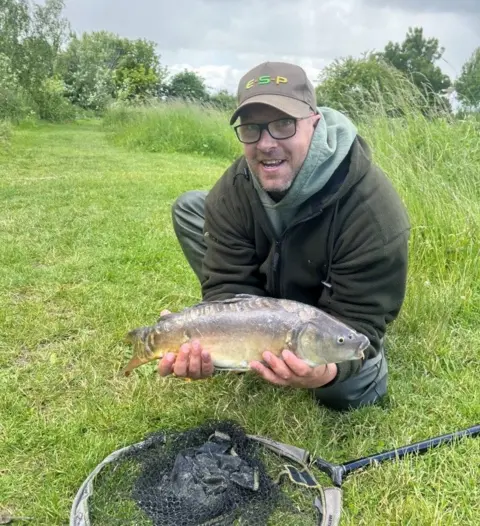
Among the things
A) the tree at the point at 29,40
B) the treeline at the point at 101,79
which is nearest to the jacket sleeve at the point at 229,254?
the treeline at the point at 101,79

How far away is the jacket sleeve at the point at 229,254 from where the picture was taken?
203 centimetres

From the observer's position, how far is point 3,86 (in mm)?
13422

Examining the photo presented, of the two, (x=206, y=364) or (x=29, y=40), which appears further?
(x=29, y=40)

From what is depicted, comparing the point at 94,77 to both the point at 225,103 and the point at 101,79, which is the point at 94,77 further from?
the point at 225,103

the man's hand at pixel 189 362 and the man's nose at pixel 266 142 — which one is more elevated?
the man's nose at pixel 266 142

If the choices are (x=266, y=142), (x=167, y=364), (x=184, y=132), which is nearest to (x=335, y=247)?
(x=266, y=142)

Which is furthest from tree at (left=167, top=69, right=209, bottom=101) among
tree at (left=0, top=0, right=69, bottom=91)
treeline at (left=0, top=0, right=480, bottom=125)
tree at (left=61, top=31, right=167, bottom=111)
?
tree at (left=0, top=0, right=69, bottom=91)

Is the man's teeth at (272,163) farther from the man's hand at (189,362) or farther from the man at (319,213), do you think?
the man's hand at (189,362)

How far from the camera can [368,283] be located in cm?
180

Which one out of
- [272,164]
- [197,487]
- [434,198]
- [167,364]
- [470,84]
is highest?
[470,84]

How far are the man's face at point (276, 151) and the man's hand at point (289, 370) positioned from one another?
1.75 ft

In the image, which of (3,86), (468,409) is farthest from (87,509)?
(3,86)

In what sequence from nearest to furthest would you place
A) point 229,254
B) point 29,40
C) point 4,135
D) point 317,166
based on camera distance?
point 317,166, point 229,254, point 4,135, point 29,40

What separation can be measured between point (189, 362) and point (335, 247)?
59 cm
